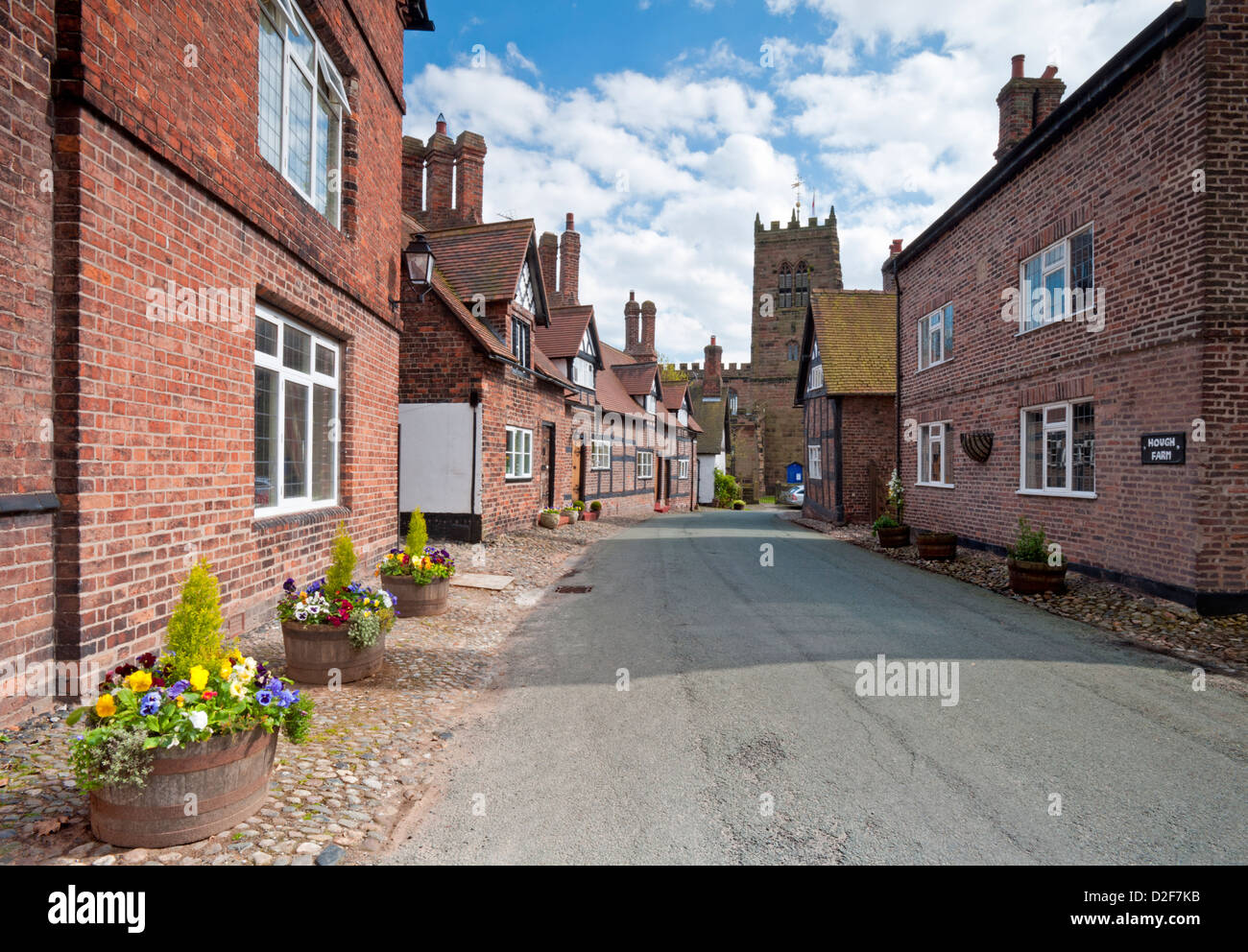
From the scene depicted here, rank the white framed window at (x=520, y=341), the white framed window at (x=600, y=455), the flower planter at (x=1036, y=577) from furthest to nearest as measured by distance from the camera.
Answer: the white framed window at (x=600, y=455), the white framed window at (x=520, y=341), the flower planter at (x=1036, y=577)

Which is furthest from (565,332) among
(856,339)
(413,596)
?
(413,596)

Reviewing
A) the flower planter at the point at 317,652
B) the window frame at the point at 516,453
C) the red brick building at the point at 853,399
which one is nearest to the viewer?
the flower planter at the point at 317,652

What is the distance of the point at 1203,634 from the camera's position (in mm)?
7191

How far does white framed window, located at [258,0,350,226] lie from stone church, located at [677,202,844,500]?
4391 cm

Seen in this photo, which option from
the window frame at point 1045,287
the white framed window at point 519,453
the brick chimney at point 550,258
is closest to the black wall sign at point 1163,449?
the window frame at point 1045,287

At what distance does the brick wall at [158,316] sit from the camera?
4.02 meters

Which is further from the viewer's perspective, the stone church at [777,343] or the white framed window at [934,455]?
the stone church at [777,343]

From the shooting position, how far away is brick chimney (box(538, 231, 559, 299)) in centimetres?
2989

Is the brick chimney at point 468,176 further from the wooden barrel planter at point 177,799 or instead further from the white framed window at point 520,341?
the wooden barrel planter at point 177,799

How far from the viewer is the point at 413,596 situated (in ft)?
25.7

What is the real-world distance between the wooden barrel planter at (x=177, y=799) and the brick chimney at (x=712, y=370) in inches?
1950

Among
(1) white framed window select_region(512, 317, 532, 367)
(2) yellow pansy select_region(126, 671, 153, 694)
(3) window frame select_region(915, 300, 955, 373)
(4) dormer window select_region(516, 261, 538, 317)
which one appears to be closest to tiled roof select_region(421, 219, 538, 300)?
(4) dormer window select_region(516, 261, 538, 317)

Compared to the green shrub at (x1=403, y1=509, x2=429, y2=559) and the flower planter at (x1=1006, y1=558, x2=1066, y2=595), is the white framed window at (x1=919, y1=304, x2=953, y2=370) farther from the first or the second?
the green shrub at (x1=403, y1=509, x2=429, y2=559)
